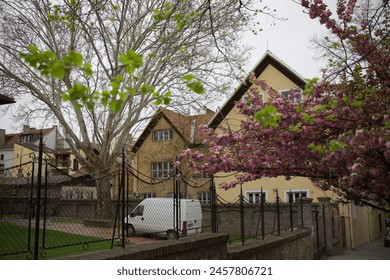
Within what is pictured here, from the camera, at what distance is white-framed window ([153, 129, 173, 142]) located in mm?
29750

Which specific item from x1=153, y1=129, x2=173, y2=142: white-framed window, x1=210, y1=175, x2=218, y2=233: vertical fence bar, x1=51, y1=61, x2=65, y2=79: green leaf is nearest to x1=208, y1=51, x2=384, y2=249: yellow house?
x1=153, y1=129, x2=173, y2=142: white-framed window

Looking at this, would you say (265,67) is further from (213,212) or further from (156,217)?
(213,212)

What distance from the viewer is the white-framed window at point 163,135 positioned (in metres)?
29.8

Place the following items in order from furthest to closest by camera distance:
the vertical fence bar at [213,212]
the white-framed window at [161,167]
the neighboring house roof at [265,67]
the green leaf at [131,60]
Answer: the white-framed window at [161,167] < the neighboring house roof at [265,67] < the vertical fence bar at [213,212] < the green leaf at [131,60]

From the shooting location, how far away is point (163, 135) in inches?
1193

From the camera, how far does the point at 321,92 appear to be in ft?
22.4

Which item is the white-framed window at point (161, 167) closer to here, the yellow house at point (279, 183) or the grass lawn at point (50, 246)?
the yellow house at point (279, 183)

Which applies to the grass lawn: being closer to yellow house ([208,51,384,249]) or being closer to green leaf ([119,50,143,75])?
green leaf ([119,50,143,75])

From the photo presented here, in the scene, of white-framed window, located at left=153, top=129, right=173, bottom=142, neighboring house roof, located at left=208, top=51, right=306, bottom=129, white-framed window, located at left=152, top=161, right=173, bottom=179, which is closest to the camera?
neighboring house roof, located at left=208, top=51, right=306, bottom=129

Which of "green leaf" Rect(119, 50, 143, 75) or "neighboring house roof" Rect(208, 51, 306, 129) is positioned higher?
"neighboring house roof" Rect(208, 51, 306, 129)

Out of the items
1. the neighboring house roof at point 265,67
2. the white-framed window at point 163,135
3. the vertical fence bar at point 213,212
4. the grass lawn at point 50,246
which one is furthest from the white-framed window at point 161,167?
the vertical fence bar at point 213,212

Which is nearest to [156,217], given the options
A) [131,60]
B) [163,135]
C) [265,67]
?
[131,60]

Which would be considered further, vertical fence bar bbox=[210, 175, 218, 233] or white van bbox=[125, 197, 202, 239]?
white van bbox=[125, 197, 202, 239]

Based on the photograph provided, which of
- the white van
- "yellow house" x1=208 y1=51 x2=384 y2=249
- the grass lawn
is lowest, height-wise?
the grass lawn
